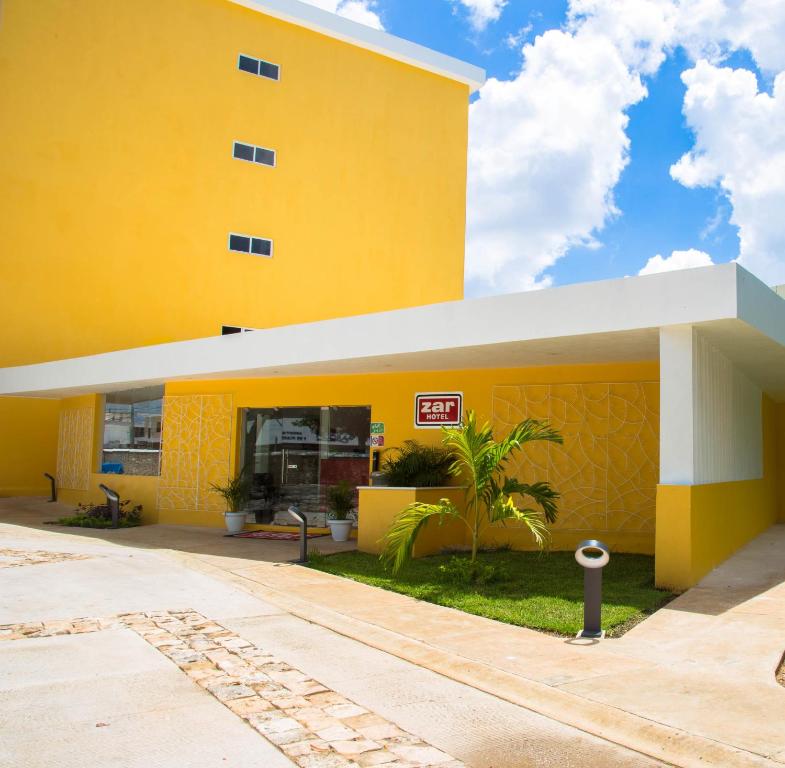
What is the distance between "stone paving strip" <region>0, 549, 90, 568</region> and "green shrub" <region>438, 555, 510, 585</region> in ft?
17.2

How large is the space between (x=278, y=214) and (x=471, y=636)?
61.1ft

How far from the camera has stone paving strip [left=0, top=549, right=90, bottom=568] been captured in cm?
1056

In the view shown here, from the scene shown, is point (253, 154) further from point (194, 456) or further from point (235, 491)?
point (235, 491)

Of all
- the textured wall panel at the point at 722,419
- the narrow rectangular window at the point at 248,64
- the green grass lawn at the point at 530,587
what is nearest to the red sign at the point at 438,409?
the green grass lawn at the point at 530,587

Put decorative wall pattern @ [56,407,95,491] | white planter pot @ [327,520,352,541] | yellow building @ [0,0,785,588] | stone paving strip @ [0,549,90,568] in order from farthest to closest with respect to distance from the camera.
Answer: decorative wall pattern @ [56,407,95,491] < white planter pot @ [327,520,352,541] < stone paving strip @ [0,549,90,568] < yellow building @ [0,0,785,588]

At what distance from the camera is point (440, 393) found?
13.3 meters

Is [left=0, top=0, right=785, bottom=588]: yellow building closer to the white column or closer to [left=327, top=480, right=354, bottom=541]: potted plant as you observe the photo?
the white column

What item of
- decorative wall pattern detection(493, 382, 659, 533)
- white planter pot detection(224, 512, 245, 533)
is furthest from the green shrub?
white planter pot detection(224, 512, 245, 533)

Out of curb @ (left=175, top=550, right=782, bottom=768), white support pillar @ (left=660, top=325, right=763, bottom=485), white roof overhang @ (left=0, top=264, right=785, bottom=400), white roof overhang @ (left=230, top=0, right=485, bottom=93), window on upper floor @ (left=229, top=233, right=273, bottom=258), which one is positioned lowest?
curb @ (left=175, top=550, right=782, bottom=768)

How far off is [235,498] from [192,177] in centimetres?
1126

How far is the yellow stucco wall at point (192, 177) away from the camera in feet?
68.4

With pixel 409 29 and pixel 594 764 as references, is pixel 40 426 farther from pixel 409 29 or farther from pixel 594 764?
pixel 594 764

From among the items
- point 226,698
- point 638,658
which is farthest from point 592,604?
point 226,698

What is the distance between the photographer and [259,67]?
77.2 ft
